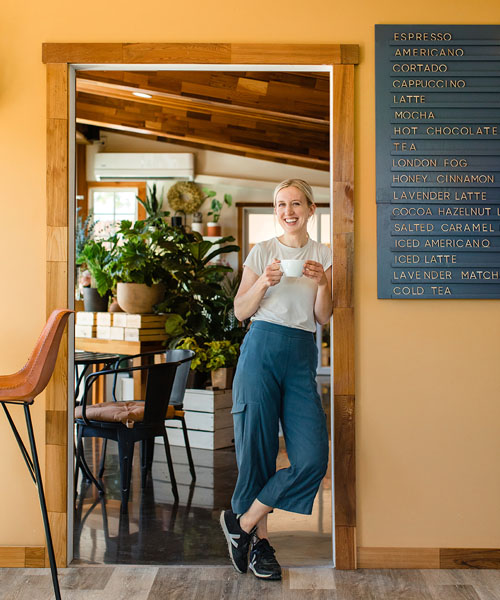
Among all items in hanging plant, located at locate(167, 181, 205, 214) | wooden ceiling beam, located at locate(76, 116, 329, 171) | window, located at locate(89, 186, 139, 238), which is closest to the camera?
wooden ceiling beam, located at locate(76, 116, 329, 171)

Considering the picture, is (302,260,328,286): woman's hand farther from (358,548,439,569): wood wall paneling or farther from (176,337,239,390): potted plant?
(176,337,239,390): potted plant

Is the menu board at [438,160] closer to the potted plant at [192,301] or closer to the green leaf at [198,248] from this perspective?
the potted plant at [192,301]

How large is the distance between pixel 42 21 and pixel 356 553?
2681 millimetres

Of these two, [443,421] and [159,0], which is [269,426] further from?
[159,0]

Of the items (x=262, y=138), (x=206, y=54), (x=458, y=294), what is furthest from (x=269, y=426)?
(x=262, y=138)

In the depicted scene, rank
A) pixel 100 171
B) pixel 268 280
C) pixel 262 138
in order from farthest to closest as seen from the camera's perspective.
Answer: pixel 100 171 → pixel 262 138 → pixel 268 280

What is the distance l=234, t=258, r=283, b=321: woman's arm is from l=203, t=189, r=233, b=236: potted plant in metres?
6.72

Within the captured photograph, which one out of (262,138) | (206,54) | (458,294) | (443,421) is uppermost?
(262,138)

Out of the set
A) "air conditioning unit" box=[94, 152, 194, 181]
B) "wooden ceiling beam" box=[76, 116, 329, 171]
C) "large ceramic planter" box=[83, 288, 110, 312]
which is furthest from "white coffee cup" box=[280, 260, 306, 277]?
"air conditioning unit" box=[94, 152, 194, 181]

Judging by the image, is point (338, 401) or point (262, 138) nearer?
point (338, 401)

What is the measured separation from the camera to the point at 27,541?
3.08 meters

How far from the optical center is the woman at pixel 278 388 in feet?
9.50

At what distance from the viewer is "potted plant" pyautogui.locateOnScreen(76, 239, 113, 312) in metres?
6.40

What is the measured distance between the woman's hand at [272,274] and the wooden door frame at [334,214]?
395 mm
